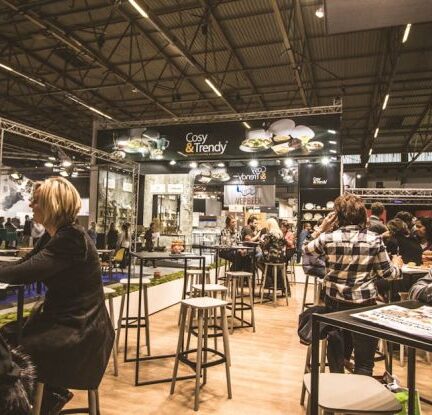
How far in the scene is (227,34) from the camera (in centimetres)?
838

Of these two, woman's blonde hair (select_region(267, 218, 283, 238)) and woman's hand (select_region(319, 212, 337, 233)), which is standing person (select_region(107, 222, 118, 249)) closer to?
woman's blonde hair (select_region(267, 218, 283, 238))

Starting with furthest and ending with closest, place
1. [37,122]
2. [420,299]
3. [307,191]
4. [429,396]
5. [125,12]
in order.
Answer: [37,122]
[307,191]
[125,12]
[429,396]
[420,299]

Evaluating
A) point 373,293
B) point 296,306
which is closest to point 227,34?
point 296,306

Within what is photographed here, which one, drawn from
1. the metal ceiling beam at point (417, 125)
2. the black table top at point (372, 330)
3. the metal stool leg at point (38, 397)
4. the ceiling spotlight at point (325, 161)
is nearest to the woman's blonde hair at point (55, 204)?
the metal stool leg at point (38, 397)

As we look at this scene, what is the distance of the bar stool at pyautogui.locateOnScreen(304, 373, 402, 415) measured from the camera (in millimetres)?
1407

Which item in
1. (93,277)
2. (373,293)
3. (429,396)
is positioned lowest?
(429,396)

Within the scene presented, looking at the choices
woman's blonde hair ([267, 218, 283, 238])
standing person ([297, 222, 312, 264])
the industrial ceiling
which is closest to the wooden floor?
woman's blonde hair ([267, 218, 283, 238])

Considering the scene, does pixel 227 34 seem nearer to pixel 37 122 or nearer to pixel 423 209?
pixel 37 122

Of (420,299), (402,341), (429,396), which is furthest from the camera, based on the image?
(429,396)

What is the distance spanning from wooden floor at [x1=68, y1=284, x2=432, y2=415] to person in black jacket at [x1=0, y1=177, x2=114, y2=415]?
122 cm

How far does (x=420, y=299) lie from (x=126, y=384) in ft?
7.84

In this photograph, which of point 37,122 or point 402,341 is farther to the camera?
point 37,122

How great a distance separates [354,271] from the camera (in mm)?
2531

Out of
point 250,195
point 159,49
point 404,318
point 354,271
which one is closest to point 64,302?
point 404,318
